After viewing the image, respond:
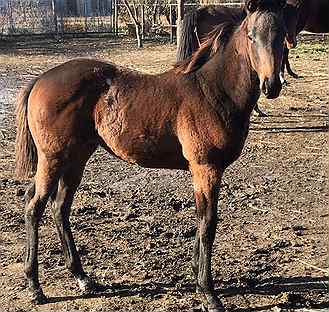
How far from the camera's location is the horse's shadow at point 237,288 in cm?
355

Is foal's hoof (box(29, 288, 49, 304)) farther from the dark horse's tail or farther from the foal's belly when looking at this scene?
the dark horse's tail

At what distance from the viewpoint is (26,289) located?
11.9 feet

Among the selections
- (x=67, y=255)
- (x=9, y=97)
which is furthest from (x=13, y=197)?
(x=9, y=97)

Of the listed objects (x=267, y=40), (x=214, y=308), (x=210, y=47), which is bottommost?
(x=214, y=308)

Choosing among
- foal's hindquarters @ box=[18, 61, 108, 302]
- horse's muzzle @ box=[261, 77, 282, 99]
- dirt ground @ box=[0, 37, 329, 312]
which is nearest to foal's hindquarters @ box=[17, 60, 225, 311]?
foal's hindquarters @ box=[18, 61, 108, 302]

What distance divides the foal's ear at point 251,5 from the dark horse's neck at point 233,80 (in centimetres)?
15

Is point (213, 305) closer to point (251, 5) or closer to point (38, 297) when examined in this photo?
point (38, 297)

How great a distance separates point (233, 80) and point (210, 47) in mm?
273

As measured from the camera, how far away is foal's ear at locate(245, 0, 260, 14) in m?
2.91

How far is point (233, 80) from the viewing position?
321cm

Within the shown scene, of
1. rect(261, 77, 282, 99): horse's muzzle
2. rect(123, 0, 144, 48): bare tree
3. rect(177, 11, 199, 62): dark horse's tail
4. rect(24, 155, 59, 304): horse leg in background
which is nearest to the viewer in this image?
rect(261, 77, 282, 99): horse's muzzle

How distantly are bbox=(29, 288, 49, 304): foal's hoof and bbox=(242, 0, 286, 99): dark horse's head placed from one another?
1836mm

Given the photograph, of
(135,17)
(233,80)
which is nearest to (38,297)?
(233,80)

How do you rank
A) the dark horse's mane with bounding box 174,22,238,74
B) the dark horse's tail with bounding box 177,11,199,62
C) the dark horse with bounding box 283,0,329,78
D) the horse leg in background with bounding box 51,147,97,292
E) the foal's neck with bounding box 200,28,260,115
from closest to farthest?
the foal's neck with bounding box 200,28,260,115 < the dark horse's mane with bounding box 174,22,238,74 < the horse leg in background with bounding box 51,147,97,292 < the dark horse with bounding box 283,0,329,78 < the dark horse's tail with bounding box 177,11,199,62
